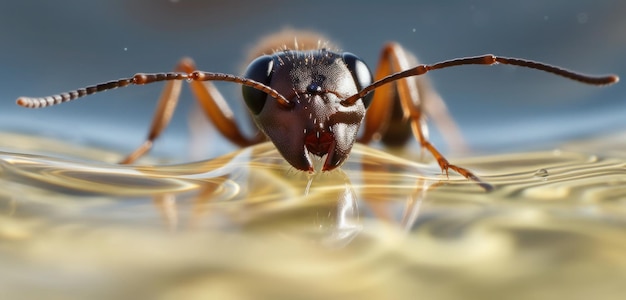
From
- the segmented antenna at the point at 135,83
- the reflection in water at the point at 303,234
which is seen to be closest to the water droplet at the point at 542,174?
the reflection in water at the point at 303,234

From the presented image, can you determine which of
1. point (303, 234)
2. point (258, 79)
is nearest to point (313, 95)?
point (258, 79)

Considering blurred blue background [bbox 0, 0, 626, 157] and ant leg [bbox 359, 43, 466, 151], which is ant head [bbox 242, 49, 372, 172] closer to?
ant leg [bbox 359, 43, 466, 151]

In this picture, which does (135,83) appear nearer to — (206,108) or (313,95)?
A: (313,95)

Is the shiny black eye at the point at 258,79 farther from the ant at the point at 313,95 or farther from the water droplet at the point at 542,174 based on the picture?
the water droplet at the point at 542,174

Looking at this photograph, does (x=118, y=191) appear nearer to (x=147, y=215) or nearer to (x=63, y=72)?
(x=147, y=215)

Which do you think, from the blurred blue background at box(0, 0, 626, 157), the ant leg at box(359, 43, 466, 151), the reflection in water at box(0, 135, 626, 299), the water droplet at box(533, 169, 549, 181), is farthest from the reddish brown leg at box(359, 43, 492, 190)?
the blurred blue background at box(0, 0, 626, 157)

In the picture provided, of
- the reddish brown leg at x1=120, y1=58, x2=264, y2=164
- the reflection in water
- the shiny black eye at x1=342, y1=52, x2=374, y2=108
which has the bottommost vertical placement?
the reflection in water

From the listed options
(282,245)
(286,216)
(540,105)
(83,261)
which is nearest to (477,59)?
(286,216)
